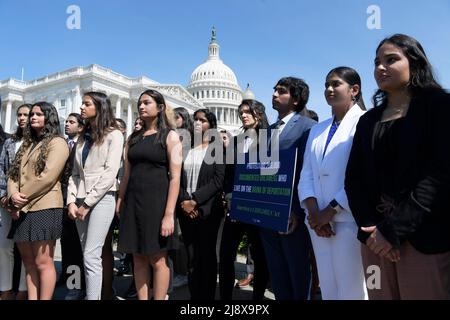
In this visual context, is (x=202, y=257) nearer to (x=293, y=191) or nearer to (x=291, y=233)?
(x=291, y=233)

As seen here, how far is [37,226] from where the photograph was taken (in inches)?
129

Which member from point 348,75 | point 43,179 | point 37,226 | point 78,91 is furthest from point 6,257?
point 78,91

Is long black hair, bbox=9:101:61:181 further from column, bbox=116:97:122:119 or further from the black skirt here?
column, bbox=116:97:122:119

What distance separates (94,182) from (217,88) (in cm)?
8025

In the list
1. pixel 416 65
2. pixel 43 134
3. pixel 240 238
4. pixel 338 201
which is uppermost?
pixel 416 65

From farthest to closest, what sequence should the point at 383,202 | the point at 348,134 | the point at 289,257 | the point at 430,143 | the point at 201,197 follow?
the point at 201,197 < the point at 289,257 < the point at 348,134 < the point at 383,202 < the point at 430,143

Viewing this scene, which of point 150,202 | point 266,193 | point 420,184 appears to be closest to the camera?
point 420,184

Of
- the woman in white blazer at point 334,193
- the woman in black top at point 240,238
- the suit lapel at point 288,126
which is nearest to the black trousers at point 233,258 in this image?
the woman in black top at point 240,238

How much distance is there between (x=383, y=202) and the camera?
200cm

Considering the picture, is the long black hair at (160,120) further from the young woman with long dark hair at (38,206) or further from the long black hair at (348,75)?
the long black hair at (348,75)

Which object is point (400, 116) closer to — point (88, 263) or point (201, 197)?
point (201, 197)

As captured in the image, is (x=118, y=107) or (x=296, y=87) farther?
(x=118, y=107)

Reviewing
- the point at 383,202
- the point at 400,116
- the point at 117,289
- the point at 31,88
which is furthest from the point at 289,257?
the point at 31,88
